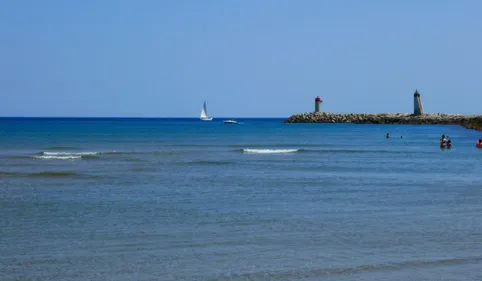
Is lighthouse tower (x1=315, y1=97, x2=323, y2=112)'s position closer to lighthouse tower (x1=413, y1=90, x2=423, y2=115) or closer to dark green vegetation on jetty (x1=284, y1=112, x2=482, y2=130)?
dark green vegetation on jetty (x1=284, y1=112, x2=482, y2=130)

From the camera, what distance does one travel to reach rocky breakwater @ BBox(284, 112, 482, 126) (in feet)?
436

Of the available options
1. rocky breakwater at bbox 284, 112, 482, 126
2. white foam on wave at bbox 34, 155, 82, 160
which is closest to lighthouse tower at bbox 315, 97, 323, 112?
rocky breakwater at bbox 284, 112, 482, 126

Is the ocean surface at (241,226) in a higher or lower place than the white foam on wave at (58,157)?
lower

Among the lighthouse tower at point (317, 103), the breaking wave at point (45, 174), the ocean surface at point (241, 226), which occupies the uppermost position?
the lighthouse tower at point (317, 103)

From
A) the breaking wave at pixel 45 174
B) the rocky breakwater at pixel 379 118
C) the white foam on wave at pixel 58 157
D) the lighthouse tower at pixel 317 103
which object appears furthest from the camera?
the lighthouse tower at pixel 317 103

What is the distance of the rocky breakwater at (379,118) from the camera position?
436 ft

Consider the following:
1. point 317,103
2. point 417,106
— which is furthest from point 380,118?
point 317,103

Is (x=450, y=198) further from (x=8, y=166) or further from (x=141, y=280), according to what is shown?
(x=8, y=166)

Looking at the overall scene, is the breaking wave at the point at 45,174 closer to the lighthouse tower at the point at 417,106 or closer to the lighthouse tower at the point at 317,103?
the lighthouse tower at the point at 417,106

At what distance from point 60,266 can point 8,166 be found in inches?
932

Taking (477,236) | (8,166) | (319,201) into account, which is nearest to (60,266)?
(477,236)

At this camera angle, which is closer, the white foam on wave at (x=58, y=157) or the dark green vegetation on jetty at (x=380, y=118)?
the white foam on wave at (x=58, y=157)

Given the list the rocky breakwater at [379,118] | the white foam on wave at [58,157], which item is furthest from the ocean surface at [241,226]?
the rocky breakwater at [379,118]

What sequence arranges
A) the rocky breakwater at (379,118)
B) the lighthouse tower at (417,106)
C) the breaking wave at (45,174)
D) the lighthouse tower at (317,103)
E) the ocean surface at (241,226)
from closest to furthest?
the ocean surface at (241,226) < the breaking wave at (45,174) < the rocky breakwater at (379,118) < the lighthouse tower at (417,106) < the lighthouse tower at (317,103)
